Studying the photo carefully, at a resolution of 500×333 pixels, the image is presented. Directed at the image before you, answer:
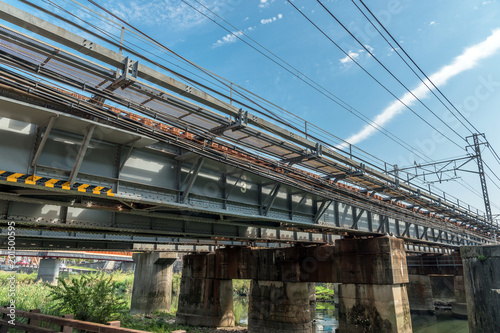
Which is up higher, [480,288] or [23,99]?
[23,99]

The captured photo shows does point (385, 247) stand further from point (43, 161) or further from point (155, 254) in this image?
point (155, 254)

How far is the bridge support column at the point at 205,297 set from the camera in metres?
25.5

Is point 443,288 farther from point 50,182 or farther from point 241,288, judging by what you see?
point 50,182

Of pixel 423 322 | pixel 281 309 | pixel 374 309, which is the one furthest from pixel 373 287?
pixel 423 322

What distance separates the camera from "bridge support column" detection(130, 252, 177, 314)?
105ft

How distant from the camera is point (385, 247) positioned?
18422 mm

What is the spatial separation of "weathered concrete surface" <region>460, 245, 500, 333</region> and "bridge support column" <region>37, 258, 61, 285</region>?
48.6 meters

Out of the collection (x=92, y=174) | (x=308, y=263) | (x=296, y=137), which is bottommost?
(x=308, y=263)

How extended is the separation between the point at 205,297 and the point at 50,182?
69.7 ft

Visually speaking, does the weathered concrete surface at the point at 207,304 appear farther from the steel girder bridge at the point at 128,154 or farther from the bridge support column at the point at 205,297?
the steel girder bridge at the point at 128,154

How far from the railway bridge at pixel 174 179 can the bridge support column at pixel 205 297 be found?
9.65 feet

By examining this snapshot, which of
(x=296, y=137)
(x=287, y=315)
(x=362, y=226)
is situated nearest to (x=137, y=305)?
(x=287, y=315)

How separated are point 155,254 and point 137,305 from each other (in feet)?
16.6

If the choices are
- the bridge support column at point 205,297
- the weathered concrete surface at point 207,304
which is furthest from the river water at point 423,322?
the bridge support column at point 205,297
